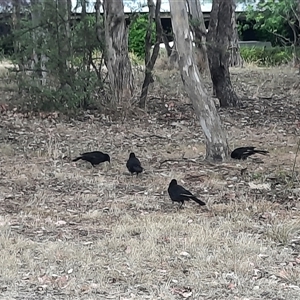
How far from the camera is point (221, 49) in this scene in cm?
1596

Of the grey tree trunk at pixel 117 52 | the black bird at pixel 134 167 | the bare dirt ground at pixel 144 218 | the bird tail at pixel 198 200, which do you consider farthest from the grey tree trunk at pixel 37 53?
the bird tail at pixel 198 200

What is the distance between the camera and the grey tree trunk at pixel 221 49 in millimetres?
15984

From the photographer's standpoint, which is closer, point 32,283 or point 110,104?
point 32,283

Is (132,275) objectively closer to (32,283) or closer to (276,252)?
(32,283)

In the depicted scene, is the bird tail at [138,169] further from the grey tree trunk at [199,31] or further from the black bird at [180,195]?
the grey tree trunk at [199,31]

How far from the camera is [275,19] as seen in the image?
28516 millimetres

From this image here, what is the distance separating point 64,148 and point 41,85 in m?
3.53

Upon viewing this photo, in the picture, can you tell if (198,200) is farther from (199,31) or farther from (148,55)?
(199,31)

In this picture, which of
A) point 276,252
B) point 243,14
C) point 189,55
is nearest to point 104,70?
point 189,55

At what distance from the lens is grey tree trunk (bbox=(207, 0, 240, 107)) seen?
1598 cm

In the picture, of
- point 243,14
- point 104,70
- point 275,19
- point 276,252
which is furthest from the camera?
point 243,14

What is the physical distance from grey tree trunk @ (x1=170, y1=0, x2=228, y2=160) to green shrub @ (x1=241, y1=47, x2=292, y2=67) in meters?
15.2

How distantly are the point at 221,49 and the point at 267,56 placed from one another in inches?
457

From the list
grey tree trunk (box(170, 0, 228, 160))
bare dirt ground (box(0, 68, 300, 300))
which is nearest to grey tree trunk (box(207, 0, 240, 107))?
bare dirt ground (box(0, 68, 300, 300))
